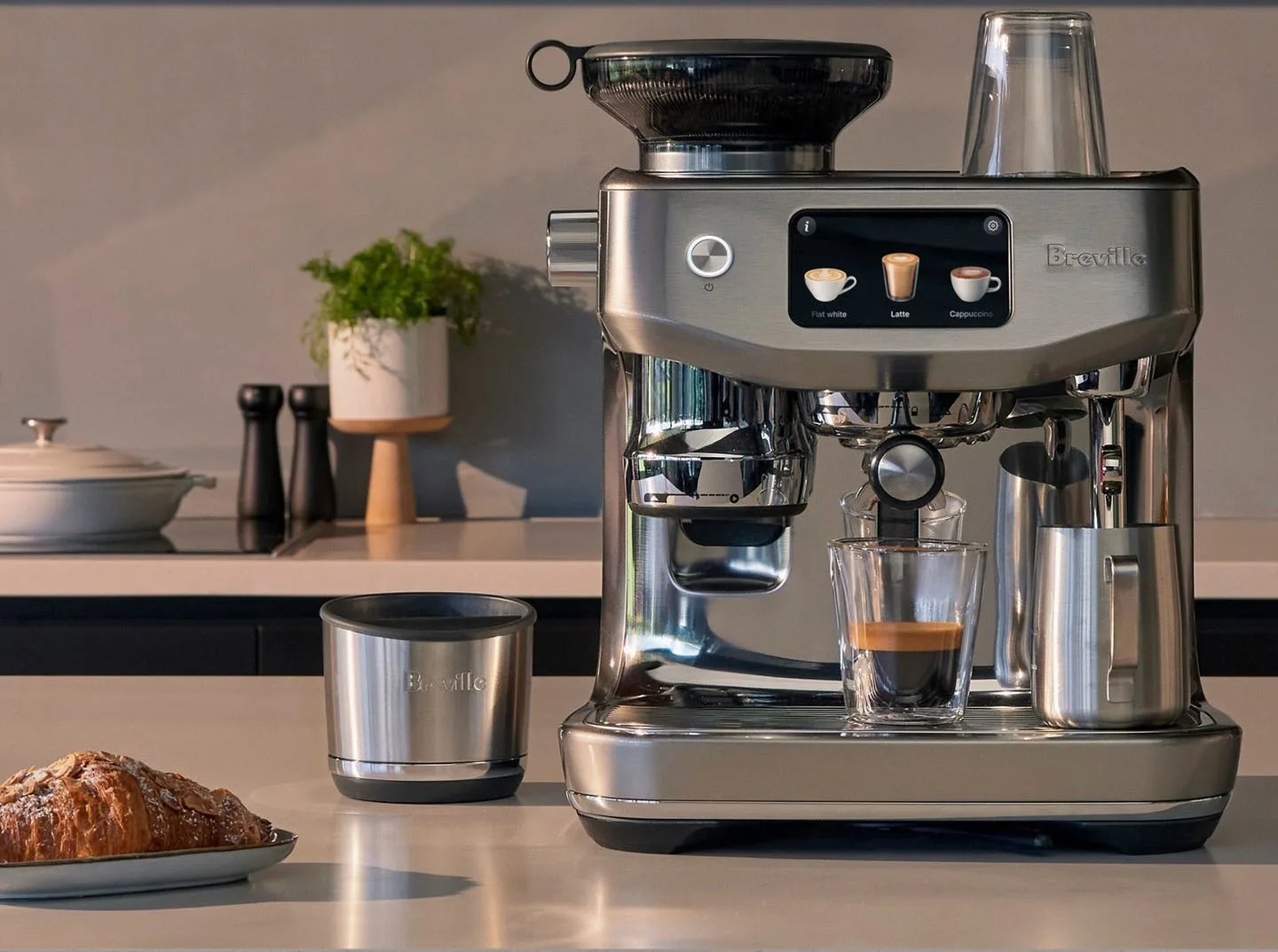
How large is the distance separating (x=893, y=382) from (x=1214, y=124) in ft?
6.59

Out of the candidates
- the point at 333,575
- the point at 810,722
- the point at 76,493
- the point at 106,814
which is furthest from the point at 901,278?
the point at 76,493

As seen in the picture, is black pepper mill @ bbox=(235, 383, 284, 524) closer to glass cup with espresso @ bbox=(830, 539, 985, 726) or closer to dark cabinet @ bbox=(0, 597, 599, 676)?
dark cabinet @ bbox=(0, 597, 599, 676)

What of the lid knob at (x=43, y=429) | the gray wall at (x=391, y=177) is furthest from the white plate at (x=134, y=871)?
the gray wall at (x=391, y=177)

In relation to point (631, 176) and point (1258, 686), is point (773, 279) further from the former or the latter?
point (1258, 686)

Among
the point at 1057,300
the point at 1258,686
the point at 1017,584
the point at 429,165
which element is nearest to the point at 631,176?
the point at 1057,300

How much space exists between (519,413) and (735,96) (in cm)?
184

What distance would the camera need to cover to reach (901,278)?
0.94 meters

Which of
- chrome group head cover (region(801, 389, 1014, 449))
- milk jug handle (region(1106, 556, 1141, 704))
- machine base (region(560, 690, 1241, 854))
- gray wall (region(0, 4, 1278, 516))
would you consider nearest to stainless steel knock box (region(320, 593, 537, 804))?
machine base (region(560, 690, 1241, 854))

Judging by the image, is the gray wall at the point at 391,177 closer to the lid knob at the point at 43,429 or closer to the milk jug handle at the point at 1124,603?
the lid knob at the point at 43,429

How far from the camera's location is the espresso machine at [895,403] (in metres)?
0.92

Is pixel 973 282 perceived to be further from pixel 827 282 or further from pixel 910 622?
pixel 910 622

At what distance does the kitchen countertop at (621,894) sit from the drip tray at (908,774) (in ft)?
0.09

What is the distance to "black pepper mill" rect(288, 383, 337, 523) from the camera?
2682 millimetres

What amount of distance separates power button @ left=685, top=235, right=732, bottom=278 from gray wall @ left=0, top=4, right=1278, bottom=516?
1843mm
